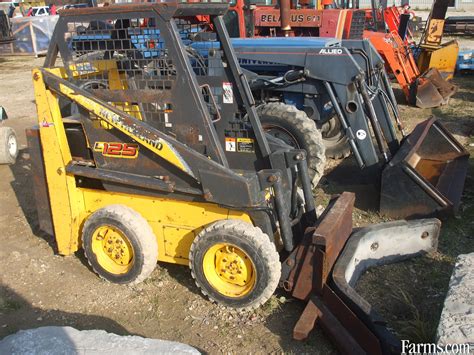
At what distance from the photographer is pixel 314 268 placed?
3.51 m

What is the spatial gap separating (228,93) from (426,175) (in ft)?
8.54

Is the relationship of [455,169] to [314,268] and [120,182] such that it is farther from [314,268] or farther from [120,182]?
[120,182]

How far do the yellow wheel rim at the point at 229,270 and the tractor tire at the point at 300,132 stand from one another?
2.31 m

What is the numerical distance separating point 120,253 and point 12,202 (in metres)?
2.68

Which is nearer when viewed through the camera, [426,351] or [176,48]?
[426,351]

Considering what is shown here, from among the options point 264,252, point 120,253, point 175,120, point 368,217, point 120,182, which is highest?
point 175,120

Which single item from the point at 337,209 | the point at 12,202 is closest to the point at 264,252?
the point at 337,209

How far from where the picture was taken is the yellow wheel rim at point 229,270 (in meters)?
3.62

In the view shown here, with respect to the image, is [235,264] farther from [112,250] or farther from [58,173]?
[58,173]

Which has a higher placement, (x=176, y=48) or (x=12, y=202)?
(x=176, y=48)

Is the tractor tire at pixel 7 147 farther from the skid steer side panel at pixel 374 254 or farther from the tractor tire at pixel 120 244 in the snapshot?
the skid steer side panel at pixel 374 254

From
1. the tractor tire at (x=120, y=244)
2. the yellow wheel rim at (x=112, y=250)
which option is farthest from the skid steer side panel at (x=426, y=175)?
the yellow wheel rim at (x=112, y=250)

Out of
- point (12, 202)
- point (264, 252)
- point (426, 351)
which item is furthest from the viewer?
point (12, 202)

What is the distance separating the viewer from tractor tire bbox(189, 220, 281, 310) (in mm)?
3484
